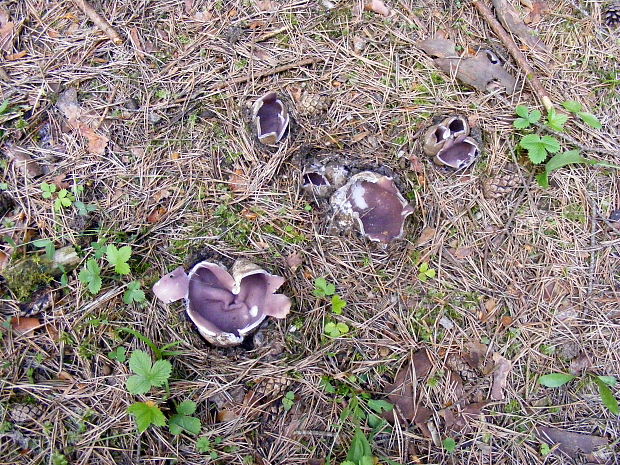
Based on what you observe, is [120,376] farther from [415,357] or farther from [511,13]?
[511,13]

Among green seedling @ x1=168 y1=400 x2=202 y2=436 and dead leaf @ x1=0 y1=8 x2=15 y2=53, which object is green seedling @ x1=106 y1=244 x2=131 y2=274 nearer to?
green seedling @ x1=168 y1=400 x2=202 y2=436

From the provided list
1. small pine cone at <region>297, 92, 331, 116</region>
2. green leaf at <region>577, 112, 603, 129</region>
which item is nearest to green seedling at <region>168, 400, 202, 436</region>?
small pine cone at <region>297, 92, 331, 116</region>

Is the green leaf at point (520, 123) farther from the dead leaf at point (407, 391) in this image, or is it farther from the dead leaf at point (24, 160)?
the dead leaf at point (24, 160)

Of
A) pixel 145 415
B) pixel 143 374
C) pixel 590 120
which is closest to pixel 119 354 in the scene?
pixel 143 374

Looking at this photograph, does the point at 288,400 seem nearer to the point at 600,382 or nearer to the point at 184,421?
the point at 184,421


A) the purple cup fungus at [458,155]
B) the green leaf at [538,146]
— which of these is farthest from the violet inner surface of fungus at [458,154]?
the green leaf at [538,146]
